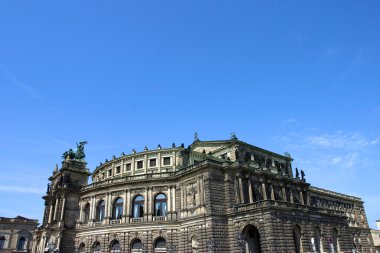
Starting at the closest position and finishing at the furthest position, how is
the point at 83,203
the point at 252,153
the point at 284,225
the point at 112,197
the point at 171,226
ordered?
the point at 284,225
the point at 171,226
the point at 112,197
the point at 83,203
the point at 252,153

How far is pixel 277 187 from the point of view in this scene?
4859 cm

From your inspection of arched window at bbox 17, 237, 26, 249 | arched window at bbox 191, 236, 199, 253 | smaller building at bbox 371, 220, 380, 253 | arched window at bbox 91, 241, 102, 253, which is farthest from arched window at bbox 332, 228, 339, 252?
arched window at bbox 17, 237, 26, 249

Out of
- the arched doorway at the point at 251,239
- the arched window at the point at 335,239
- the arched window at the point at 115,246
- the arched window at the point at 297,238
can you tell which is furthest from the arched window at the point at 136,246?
the arched window at the point at 335,239

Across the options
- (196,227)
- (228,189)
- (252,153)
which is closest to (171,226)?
(196,227)

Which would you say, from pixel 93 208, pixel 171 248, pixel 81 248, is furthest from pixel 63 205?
pixel 171 248

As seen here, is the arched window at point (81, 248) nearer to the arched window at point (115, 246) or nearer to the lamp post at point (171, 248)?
the arched window at point (115, 246)

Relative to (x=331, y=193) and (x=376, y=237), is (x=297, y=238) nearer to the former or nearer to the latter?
(x=331, y=193)

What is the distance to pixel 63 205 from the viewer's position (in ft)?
166

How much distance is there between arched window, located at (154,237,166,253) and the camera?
141 feet

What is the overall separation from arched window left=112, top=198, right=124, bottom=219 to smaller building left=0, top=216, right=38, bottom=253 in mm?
42353

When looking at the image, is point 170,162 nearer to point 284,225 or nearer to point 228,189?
point 228,189

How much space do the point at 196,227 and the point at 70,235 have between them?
21.3 m

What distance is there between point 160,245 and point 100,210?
11573 mm

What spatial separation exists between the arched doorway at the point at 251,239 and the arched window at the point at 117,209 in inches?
712
